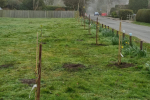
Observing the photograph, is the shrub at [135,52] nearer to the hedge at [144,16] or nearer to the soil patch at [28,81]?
the soil patch at [28,81]

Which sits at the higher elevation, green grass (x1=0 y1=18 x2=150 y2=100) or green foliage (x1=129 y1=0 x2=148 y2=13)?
green foliage (x1=129 y1=0 x2=148 y2=13)

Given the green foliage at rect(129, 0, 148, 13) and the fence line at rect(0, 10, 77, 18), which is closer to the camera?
the green foliage at rect(129, 0, 148, 13)

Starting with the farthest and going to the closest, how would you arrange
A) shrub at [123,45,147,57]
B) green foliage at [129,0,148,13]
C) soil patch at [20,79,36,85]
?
green foliage at [129,0,148,13], shrub at [123,45,147,57], soil patch at [20,79,36,85]

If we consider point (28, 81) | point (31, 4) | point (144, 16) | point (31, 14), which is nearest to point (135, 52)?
point (28, 81)

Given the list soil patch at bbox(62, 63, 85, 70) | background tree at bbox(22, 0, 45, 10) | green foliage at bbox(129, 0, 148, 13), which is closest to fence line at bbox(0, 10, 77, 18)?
background tree at bbox(22, 0, 45, 10)

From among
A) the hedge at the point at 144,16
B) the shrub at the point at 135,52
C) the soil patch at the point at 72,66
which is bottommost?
the soil patch at the point at 72,66

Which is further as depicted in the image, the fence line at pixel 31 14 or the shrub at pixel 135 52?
the fence line at pixel 31 14

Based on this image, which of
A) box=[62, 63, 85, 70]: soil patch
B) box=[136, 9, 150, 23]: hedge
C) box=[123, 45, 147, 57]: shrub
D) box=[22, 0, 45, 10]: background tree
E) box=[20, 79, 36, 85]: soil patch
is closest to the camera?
box=[20, 79, 36, 85]: soil patch

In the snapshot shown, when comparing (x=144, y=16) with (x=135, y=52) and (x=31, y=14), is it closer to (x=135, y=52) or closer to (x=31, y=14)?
(x=31, y=14)

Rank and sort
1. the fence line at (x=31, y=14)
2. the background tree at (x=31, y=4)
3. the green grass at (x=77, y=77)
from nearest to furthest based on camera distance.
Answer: the green grass at (x=77, y=77) → the fence line at (x=31, y=14) → the background tree at (x=31, y=4)

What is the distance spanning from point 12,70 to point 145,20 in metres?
27.2

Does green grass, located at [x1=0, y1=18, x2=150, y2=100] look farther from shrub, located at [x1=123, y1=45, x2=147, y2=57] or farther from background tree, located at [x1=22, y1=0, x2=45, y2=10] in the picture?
background tree, located at [x1=22, y1=0, x2=45, y2=10]

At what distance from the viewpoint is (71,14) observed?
161ft

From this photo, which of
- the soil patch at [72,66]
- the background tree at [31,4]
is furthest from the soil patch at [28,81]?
the background tree at [31,4]
